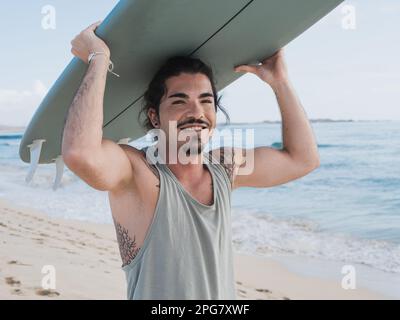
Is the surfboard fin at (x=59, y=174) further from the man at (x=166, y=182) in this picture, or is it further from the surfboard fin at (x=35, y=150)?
the man at (x=166, y=182)

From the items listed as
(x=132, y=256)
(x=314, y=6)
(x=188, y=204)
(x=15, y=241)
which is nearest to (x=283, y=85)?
(x=314, y=6)

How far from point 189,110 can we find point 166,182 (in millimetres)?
263

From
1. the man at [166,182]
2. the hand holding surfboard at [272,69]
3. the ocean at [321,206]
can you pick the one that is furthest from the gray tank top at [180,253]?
the ocean at [321,206]

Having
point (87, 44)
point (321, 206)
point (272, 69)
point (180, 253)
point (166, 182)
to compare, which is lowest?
point (180, 253)

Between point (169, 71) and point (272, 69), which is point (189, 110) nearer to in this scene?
point (169, 71)

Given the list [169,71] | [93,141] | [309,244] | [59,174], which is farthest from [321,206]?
[93,141]

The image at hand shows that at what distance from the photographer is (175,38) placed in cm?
182

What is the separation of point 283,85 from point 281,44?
0.16 meters

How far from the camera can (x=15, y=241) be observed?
6605mm

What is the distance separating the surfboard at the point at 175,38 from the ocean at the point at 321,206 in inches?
163

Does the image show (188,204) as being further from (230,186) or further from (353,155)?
(353,155)

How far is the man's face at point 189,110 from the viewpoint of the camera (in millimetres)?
1799

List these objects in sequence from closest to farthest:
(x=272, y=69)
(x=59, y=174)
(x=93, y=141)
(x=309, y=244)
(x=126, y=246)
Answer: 1. (x=93, y=141)
2. (x=126, y=246)
3. (x=272, y=69)
4. (x=59, y=174)
5. (x=309, y=244)

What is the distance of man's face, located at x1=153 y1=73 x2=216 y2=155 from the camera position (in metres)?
1.80
